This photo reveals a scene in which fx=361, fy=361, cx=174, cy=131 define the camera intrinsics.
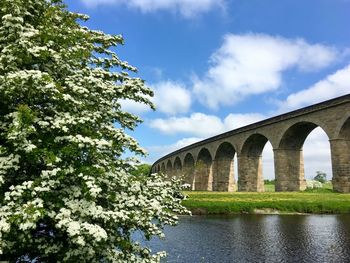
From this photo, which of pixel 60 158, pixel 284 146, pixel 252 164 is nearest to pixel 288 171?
pixel 284 146

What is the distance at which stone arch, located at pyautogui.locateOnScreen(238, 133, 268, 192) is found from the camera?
58500 mm

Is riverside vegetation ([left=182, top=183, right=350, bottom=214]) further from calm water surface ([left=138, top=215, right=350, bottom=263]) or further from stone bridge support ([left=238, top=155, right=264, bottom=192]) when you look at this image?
stone bridge support ([left=238, top=155, right=264, bottom=192])

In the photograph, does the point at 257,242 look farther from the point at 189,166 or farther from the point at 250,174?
the point at 189,166

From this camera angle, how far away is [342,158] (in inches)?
1655

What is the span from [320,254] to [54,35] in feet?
50.0

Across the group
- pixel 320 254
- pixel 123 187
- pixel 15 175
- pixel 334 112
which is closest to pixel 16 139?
pixel 15 175

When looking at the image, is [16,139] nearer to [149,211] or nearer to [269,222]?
[149,211]

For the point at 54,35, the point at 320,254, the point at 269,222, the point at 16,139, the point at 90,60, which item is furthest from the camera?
the point at 269,222

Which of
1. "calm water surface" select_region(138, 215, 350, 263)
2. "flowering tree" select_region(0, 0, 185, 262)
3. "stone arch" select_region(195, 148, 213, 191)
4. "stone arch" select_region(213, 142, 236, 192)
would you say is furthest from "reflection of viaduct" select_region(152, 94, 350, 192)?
"flowering tree" select_region(0, 0, 185, 262)

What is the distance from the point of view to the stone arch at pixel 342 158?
41688 mm

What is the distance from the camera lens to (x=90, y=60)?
1034 centimetres

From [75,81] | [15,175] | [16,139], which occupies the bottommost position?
[15,175]

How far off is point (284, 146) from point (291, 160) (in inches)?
89.8

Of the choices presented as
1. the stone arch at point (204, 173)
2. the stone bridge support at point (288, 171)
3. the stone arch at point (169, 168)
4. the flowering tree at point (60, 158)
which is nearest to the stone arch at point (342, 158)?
the stone bridge support at point (288, 171)
